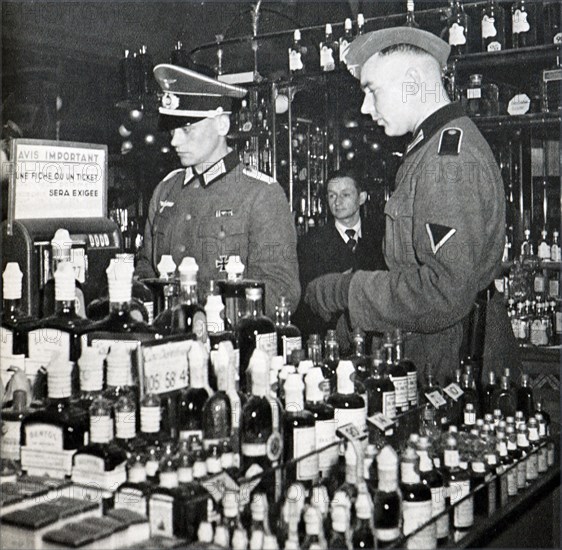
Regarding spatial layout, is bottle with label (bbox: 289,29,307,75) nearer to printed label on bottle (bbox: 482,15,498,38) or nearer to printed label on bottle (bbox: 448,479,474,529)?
printed label on bottle (bbox: 482,15,498,38)

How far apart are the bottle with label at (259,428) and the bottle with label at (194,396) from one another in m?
0.07

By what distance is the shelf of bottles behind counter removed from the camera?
3.53 feet

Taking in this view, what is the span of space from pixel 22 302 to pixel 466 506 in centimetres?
91

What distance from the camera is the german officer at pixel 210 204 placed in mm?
2266

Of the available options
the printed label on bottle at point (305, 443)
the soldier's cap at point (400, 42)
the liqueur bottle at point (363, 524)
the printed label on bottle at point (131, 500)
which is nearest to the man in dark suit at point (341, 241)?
the soldier's cap at point (400, 42)

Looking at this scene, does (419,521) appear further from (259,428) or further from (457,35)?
(457,35)

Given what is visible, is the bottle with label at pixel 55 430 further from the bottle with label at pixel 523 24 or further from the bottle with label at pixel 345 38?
the bottle with label at pixel 523 24

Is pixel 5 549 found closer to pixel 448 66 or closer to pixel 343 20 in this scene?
pixel 448 66

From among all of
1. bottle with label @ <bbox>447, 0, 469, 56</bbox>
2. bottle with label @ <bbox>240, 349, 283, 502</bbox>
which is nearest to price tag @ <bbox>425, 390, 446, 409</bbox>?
bottle with label @ <bbox>240, 349, 283, 502</bbox>

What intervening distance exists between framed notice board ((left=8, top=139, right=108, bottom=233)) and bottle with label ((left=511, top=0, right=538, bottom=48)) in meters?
1.78

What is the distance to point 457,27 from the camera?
9.21ft

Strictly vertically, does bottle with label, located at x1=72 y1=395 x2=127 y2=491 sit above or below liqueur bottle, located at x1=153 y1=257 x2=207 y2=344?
below

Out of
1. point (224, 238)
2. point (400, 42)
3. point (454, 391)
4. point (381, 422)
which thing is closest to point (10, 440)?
point (381, 422)

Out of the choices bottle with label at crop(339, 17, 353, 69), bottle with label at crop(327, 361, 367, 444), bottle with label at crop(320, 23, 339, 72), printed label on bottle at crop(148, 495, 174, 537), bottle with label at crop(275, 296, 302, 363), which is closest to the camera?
printed label on bottle at crop(148, 495, 174, 537)
